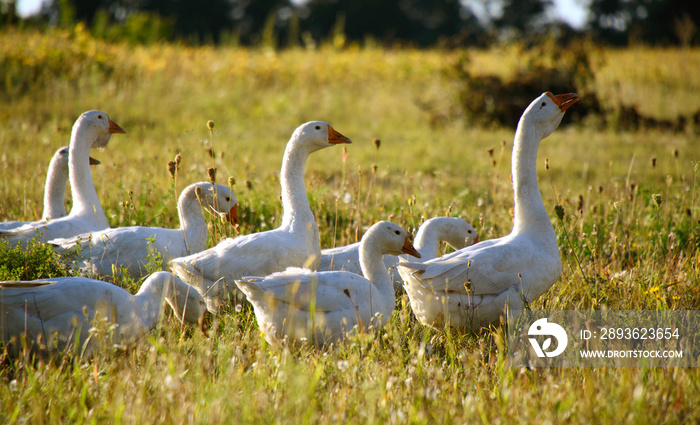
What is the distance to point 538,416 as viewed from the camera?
238 cm

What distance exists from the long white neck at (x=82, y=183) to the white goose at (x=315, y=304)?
92.7 inches

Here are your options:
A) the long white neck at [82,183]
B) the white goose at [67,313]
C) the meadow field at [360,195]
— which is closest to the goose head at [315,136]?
the meadow field at [360,195]

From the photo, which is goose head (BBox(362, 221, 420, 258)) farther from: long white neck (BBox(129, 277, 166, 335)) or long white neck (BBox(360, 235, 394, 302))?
long white neck (BBox(129, 277, 166, 335))

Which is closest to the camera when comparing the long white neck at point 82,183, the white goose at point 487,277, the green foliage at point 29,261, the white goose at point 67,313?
the white goose at point 67,313

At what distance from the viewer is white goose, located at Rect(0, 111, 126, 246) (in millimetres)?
4836

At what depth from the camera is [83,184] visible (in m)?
5.04

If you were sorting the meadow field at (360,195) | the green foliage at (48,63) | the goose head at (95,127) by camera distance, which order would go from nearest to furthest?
the meadow field at (360,195)
the goose head at (95,127)
the green foliage at (48,63)

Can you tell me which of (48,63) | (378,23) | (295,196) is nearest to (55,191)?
(295,196)

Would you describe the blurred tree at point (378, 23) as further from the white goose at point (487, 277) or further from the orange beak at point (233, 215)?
the white goose at point (487, 277)

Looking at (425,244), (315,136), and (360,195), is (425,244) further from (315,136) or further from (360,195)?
(360,195)

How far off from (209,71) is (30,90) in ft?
15.2

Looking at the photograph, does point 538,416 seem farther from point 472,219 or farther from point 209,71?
point 209,71

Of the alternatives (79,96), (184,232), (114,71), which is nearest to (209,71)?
(114,71)

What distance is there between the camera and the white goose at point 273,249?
3.97 m
